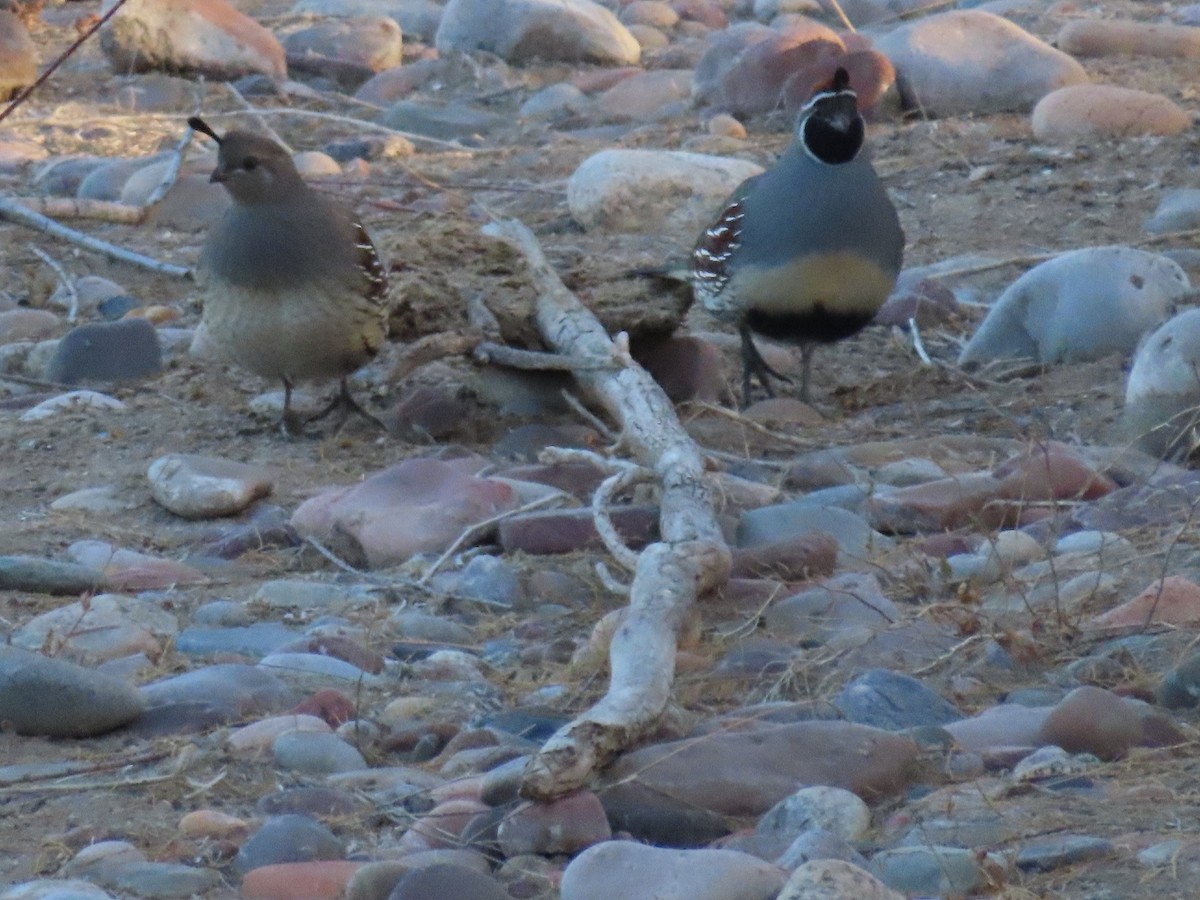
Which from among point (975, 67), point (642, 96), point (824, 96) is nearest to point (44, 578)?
point (824, 96)

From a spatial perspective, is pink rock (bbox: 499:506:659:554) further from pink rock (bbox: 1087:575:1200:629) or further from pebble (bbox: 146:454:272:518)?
pink rock (bbox: 1087:575:1200:629)

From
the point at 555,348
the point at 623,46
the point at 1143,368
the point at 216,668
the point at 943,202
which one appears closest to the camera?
the point at 216,668

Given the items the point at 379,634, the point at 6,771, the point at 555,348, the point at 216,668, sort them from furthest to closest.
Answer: the point at 555,348, the point at 379,634, the point at 216,668, the point at 6,771

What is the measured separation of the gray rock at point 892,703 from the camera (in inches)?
144

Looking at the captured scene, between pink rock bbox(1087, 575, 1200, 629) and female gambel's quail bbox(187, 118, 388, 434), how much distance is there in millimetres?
3248

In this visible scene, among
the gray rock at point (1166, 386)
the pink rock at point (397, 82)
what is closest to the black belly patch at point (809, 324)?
the gray rock at point (1166, 386)

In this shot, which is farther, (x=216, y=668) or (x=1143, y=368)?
(x=1143, y=368)

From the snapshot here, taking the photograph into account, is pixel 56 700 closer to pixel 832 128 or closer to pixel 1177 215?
pixel 832 128

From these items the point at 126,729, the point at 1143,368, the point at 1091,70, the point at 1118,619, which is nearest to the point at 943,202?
the point at 1091,70

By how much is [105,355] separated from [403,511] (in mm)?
2311

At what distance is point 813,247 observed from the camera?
700 cm

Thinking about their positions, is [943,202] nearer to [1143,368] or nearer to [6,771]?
[1143,368]

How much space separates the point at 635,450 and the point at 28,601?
1.62m

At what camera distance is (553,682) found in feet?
13.5
